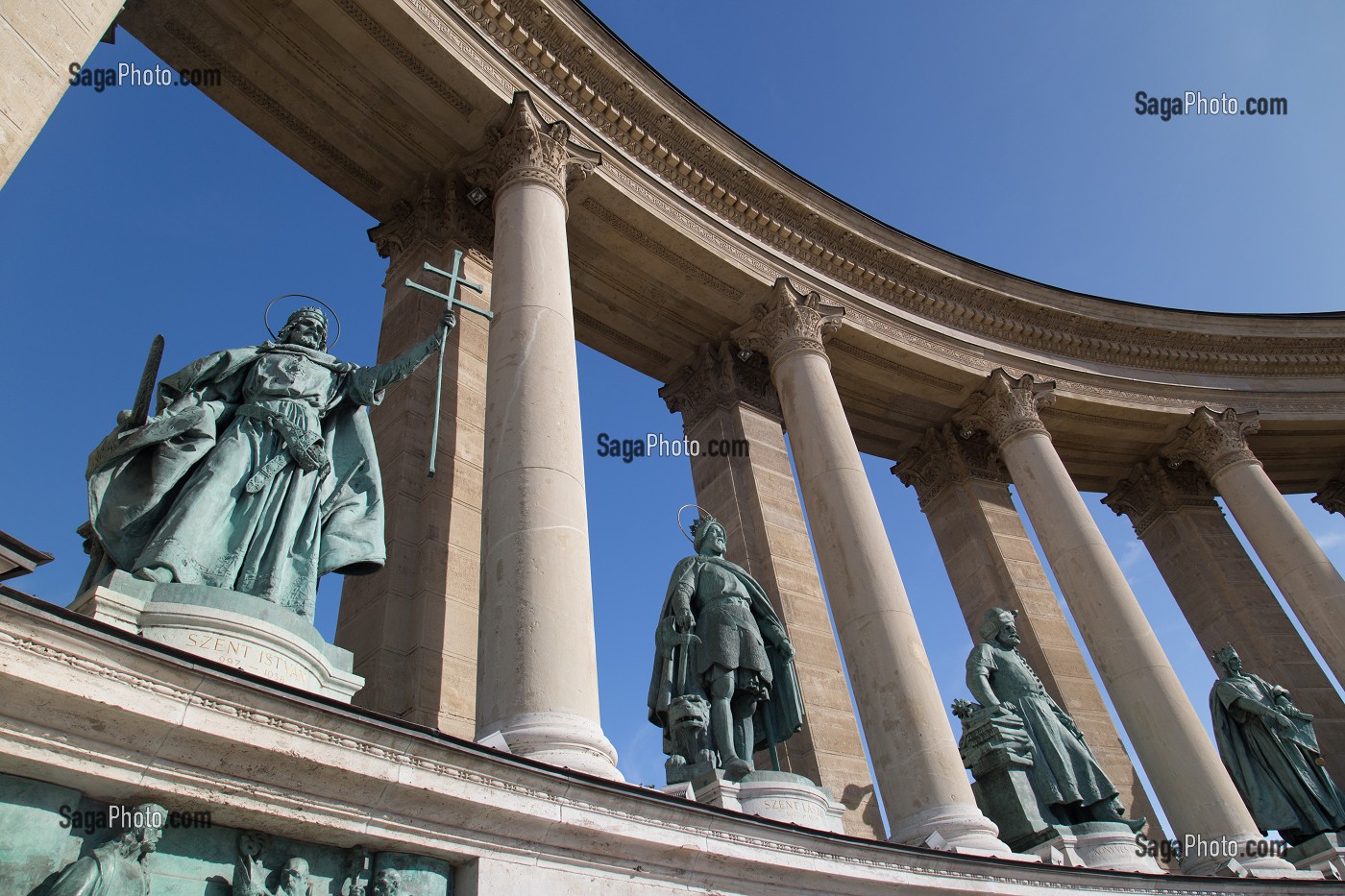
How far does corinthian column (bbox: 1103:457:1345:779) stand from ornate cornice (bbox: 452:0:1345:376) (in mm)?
3805

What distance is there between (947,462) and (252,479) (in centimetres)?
2046

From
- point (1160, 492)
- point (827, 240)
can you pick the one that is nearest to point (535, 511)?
point (827, 240)

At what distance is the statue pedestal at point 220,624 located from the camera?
7422mm

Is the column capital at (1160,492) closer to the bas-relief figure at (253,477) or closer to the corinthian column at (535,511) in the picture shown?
the corinthian column at (535,511)

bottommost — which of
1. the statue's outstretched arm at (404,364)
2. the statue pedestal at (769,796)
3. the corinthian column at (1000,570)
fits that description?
the statue pedestal at (769,796)

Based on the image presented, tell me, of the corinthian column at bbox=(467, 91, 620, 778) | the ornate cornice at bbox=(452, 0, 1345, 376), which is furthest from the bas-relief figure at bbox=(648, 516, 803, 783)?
the ornate cornice at bbox=(452, 0, 1345, 376)

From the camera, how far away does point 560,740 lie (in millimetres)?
9219

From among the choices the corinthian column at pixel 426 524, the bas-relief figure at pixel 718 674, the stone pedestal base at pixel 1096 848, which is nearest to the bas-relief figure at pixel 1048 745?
the stone pedestal base at pixel 1096 848

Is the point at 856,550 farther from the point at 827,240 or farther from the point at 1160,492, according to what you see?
the point at 1160,492

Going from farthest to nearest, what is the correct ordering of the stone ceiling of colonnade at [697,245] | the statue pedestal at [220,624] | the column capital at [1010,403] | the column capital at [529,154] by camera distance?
the column capital at [1010,403], the stone ceiling of colonnade at [697,245], the column capital at [529,154], the statue pedestal at [220,624]

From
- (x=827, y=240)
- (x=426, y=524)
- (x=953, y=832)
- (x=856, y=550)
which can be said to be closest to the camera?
(x=953, y=832)

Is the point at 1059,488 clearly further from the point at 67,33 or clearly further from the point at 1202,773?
the point at 67,33

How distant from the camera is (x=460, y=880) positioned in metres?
7.23

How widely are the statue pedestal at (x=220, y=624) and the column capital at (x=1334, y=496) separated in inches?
1307
